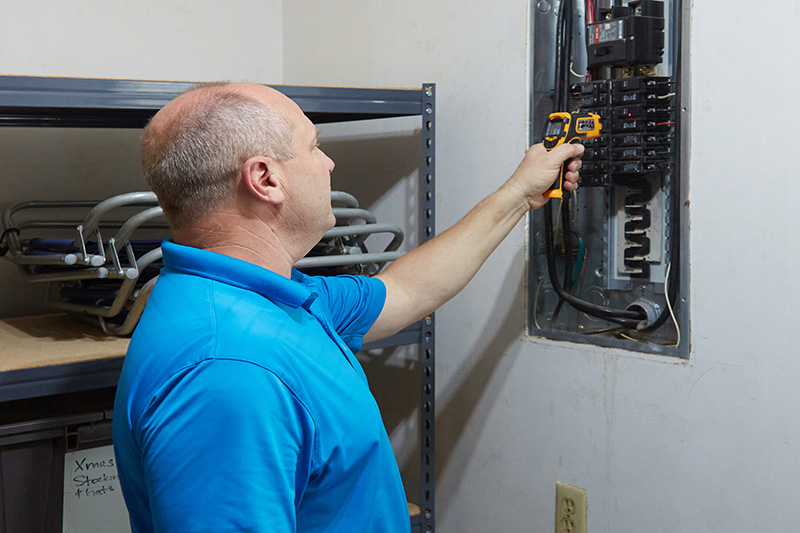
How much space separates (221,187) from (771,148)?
2.76ft

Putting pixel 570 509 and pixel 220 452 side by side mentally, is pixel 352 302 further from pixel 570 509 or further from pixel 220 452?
pixel 570 509

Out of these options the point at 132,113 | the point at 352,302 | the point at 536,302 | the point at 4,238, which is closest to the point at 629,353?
the point at 536,302

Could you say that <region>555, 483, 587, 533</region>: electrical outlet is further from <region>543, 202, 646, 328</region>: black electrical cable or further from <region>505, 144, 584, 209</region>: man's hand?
<region>505, 144, 584, 209</region>: man's hand

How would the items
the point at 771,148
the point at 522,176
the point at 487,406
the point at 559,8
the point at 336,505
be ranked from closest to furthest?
the point at 336,505 < the point at 771,148 < the point at 522,176 < the point at 559,8 < the point at 487,406

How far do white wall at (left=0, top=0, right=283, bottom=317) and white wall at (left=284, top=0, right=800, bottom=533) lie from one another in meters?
0.37

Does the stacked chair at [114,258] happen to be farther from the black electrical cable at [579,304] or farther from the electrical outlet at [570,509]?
the electrical outlet at [570,509]

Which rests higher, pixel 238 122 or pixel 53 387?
pixel 238 122

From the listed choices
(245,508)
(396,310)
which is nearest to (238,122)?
(245,508)

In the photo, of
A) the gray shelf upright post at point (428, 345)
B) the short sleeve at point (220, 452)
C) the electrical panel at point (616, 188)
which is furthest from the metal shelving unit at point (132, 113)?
the short sleeve at point (220, 452)

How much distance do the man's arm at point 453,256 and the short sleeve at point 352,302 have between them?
0.04m

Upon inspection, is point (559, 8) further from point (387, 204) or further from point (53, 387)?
point (53, 387)

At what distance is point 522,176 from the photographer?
1247 millimetres

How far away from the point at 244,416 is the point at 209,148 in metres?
0.30

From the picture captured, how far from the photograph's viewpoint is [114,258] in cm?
121
